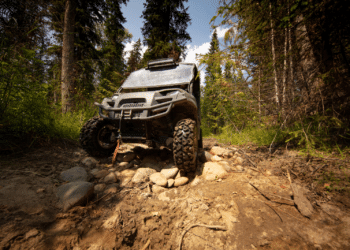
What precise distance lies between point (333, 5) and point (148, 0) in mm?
10200

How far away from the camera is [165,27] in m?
8.80

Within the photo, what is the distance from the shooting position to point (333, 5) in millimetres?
2080

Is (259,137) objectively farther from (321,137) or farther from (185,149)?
(185,149)

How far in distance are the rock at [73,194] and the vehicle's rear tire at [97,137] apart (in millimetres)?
1043

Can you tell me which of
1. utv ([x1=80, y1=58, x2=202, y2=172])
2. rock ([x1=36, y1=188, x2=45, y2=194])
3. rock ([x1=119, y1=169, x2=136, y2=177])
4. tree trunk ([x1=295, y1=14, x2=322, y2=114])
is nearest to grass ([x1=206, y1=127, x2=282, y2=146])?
tree trunk ([x1=295, y1=14, x2=322, y2=114])

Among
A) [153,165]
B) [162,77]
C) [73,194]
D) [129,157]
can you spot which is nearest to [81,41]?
[162,77]

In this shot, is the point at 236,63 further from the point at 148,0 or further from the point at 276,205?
the point at 148,0

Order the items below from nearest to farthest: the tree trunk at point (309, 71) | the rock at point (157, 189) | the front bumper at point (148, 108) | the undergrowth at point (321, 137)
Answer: the rock at point (157, 189)
the front bumper at point (148, 108)
the undergrowth at point (321, 137)
the tree trunk at point (309, 71)

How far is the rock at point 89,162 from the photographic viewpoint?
8.33 ft

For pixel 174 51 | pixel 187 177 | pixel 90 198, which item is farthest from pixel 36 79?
pixel 174 51

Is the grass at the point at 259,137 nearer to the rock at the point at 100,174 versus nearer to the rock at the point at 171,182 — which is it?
the rock at the point at 171,182

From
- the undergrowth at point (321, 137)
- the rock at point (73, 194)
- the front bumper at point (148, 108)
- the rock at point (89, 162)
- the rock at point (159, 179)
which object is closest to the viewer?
the rock at point (73, 194)

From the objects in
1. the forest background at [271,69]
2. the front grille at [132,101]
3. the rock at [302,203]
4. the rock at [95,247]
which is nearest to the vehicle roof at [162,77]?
the forest background at [271,69]

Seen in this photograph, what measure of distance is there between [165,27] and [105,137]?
8683 mm
